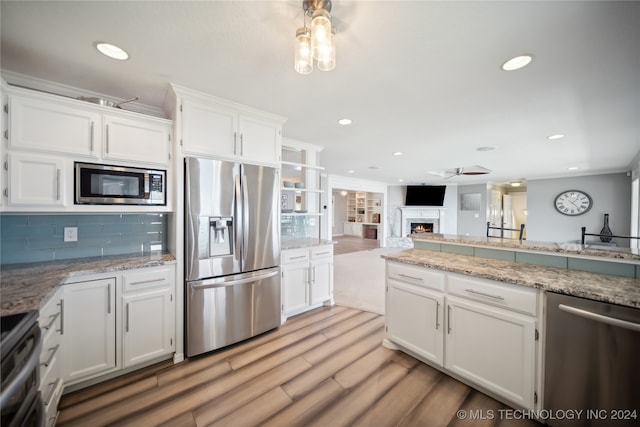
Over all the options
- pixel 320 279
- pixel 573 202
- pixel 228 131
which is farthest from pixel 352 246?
pixel 228 131

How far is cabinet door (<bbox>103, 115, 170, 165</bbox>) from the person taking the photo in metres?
1.97

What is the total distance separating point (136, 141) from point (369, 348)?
285 cm

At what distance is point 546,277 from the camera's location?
156 cm

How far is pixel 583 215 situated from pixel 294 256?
824cm

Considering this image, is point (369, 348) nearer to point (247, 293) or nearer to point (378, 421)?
point (378, 421)

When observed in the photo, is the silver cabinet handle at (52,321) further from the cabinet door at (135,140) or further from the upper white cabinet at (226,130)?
the upper white cabinet at (226,130)

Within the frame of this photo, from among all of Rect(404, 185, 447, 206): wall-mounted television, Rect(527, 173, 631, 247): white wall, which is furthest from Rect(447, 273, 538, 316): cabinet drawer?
Rect(404, 185, 447, 206): wall-mounted television

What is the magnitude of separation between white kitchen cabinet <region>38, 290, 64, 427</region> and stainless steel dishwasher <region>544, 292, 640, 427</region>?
281 cm

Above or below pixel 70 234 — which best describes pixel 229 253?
below

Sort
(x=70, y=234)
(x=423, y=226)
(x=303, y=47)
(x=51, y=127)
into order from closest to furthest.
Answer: (x=303, y=47), (x=51, y=127), (x=70, y=234), (x=423, y=226)

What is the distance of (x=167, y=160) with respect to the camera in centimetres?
220

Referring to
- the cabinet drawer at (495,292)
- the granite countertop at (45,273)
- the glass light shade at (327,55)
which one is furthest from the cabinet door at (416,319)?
the granite countertop at (45,273)

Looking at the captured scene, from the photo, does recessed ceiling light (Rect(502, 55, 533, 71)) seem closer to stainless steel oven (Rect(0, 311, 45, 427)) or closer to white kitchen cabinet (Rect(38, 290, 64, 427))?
stainless steel oven (Rect(0, 311, 45, 427))

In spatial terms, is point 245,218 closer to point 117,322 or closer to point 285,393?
point 117,322
